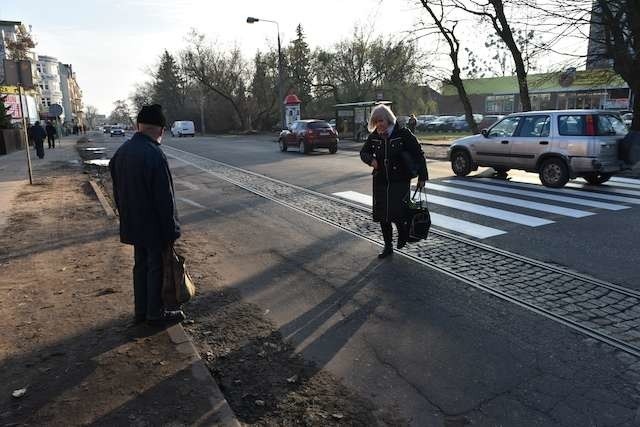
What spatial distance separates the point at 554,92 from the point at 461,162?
52.8 metres

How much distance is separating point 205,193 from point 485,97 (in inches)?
2867

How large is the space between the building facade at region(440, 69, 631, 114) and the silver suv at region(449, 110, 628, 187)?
7491 mm

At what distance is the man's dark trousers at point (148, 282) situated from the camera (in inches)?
164

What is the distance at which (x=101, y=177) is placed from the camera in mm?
15844

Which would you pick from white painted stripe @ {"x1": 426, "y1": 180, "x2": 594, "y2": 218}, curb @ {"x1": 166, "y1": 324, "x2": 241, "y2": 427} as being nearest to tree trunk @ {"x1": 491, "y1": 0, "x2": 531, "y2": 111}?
white painted stripe @ {"x1": 426, "y1": 180, "x2": 594, "y2": 218}

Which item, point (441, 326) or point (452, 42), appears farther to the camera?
point (452, 42)

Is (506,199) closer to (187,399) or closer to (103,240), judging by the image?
(103,240)

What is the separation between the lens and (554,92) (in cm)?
5853

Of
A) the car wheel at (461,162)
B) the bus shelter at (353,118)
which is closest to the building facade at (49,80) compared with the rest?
the bus shelter at (353,118)

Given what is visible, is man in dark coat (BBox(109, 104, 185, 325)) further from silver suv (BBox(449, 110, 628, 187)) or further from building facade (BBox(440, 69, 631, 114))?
building facade (BBox(440, 69, 631, 114))

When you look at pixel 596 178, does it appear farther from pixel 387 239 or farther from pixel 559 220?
pixel 387 239

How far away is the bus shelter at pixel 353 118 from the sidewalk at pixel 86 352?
988 inches

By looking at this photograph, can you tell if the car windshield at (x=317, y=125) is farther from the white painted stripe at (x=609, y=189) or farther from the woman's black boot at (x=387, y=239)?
the woman's black boot at (x=387, y=239)

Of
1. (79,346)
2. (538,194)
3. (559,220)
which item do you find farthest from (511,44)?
(79,346)
